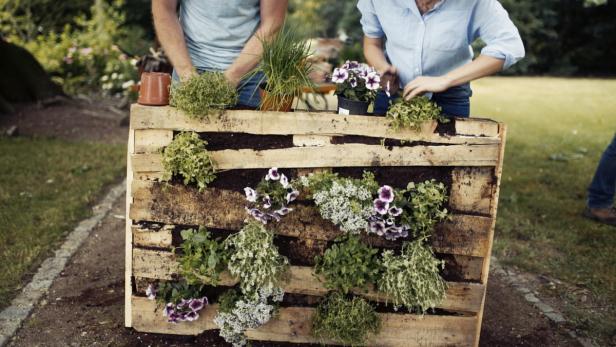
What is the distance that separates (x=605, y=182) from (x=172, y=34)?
3740mm

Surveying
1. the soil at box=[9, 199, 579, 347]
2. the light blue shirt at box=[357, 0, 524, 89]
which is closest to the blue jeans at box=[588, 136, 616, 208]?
the soil at box=[9, 199, 579, 347]

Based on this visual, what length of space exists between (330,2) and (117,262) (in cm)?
1565

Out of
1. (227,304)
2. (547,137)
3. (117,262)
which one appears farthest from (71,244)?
(547,137)

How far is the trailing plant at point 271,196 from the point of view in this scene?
2598 millimetres

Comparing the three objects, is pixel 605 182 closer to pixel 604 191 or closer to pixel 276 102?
pixel 604 191

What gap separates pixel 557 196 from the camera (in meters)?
5.81

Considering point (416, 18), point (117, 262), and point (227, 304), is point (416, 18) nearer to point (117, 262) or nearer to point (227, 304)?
point (227, 304)

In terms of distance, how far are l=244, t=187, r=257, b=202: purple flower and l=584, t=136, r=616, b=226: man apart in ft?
11.5

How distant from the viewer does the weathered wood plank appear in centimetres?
266

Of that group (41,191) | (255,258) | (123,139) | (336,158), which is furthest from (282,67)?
(123,139)

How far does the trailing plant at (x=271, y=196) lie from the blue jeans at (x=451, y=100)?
714 millimetres

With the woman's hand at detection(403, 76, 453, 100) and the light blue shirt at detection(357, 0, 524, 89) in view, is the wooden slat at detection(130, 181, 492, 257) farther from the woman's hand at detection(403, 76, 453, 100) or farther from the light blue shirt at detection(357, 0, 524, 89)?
the light blue shirt at detection(357, 0, 524, 89)

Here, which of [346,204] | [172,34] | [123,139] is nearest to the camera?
[346,204]

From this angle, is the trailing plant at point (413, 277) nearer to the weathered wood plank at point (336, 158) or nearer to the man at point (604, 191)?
the weathered wood plank at point (336, 158)
